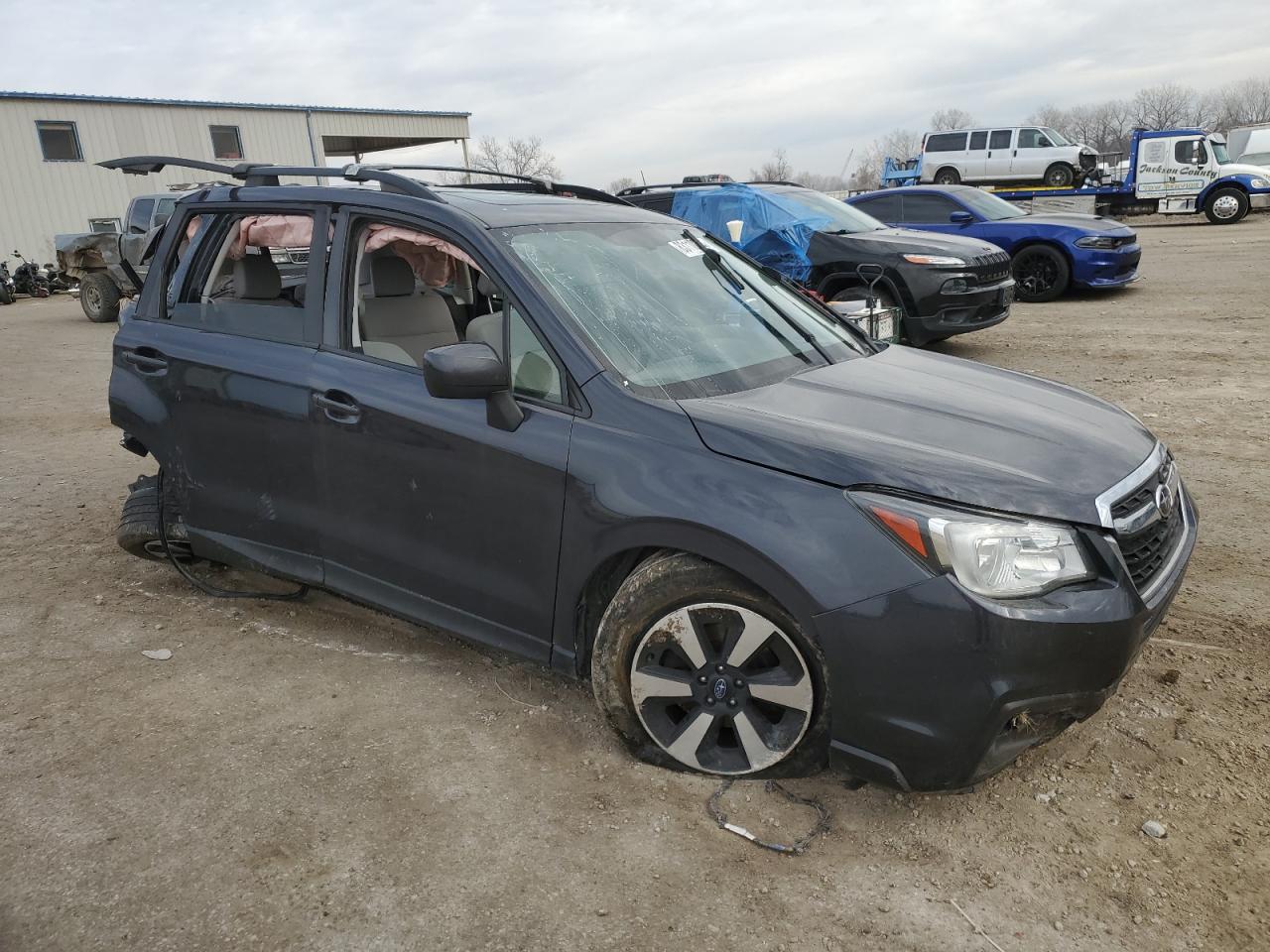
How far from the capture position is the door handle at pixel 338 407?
3.28 m

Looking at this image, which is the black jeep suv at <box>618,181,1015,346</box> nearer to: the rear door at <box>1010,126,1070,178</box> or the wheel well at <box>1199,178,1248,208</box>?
the wheel well at <box>1199,178,1248,208</box>

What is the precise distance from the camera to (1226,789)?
8.93 feet

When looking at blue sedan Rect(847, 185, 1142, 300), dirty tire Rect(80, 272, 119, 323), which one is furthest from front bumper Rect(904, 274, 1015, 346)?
dirty tire Rect(80, 272, 119, 323)

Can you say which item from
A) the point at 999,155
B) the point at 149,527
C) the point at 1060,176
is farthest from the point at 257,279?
the point at 1060,176

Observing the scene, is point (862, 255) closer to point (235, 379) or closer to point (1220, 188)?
point (235, 379)

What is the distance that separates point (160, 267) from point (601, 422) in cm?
245

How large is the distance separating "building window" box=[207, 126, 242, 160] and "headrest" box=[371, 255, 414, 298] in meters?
31.6

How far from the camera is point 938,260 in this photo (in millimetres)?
8836

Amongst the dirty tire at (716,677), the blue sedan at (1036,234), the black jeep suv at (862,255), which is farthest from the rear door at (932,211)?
the dirty tire at (716,677)

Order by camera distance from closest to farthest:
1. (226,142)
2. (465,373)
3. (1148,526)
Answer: (1148,526) < (465,373) < (226,142)

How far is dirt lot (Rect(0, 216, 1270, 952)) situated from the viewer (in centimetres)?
230

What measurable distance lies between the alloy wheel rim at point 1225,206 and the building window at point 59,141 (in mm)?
32175

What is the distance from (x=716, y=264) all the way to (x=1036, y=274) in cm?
1002

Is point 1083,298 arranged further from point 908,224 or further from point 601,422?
point 601,422
